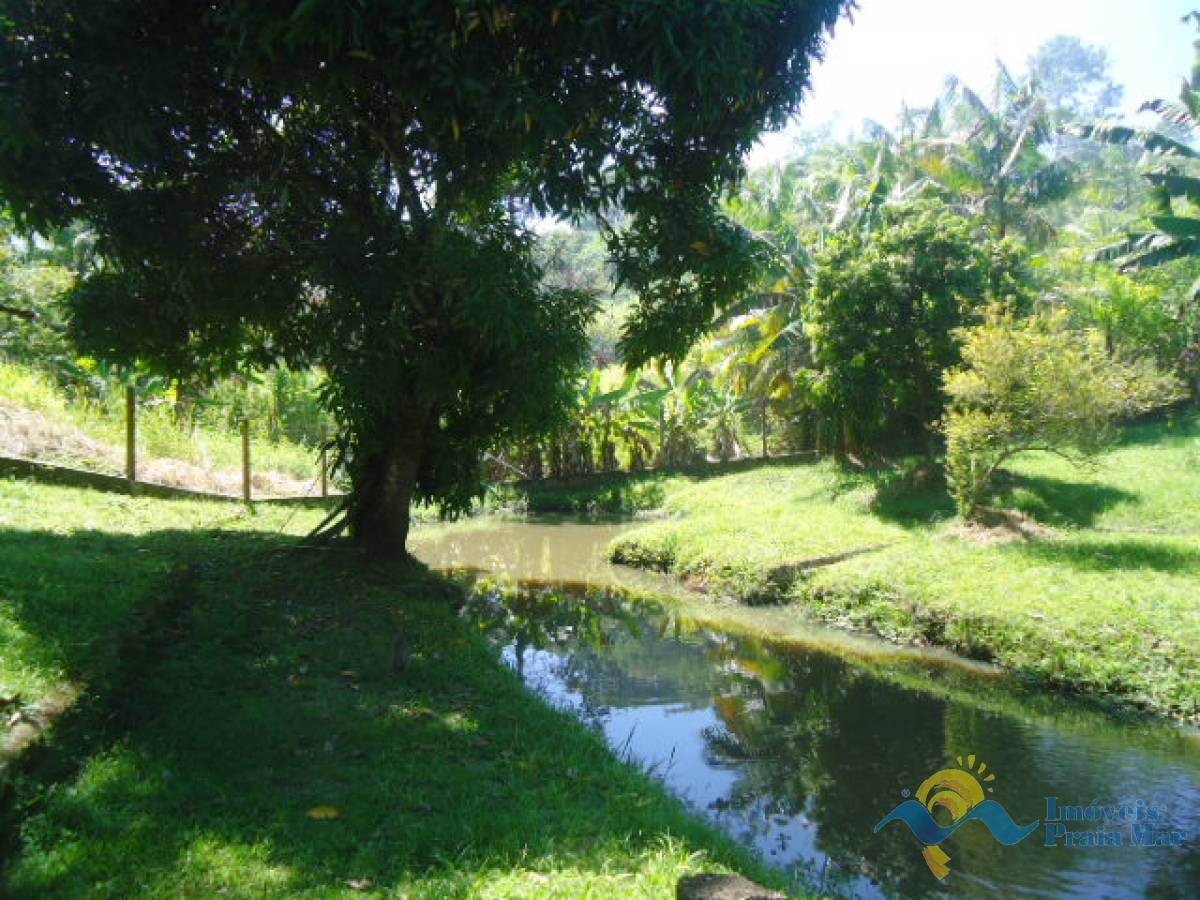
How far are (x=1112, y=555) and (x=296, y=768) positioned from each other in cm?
1195

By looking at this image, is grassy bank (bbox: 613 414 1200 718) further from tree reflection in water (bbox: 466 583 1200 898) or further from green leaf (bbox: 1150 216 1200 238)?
green leaf (bbox: 1150 216 1200 238)

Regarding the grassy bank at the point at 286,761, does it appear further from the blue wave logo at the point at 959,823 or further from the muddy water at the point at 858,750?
the blue wave logo at the point at 959,823

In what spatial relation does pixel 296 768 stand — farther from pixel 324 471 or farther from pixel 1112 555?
pixel 1112 555

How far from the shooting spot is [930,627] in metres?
11.3

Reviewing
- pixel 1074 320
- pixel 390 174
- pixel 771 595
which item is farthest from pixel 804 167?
pixel 390 174

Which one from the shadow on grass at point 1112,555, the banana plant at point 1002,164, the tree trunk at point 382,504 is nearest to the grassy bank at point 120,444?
the tree trunk at point 382,504

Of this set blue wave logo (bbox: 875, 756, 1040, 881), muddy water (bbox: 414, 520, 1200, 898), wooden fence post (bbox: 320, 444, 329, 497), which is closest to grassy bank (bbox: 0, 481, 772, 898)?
muddy water (bbox: 414, 520, 1200, 898)

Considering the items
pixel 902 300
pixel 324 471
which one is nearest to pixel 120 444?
pixel 324 471

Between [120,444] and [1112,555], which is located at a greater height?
[120,444]

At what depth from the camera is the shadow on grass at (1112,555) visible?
11867 mm

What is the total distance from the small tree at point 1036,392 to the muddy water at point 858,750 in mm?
4895

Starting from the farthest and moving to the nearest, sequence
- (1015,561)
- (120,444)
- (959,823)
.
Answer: (120,444) < (1015,561) < (959,823)

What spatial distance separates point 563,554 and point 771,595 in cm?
655

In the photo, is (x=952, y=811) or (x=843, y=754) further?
(x=843, y=754)
